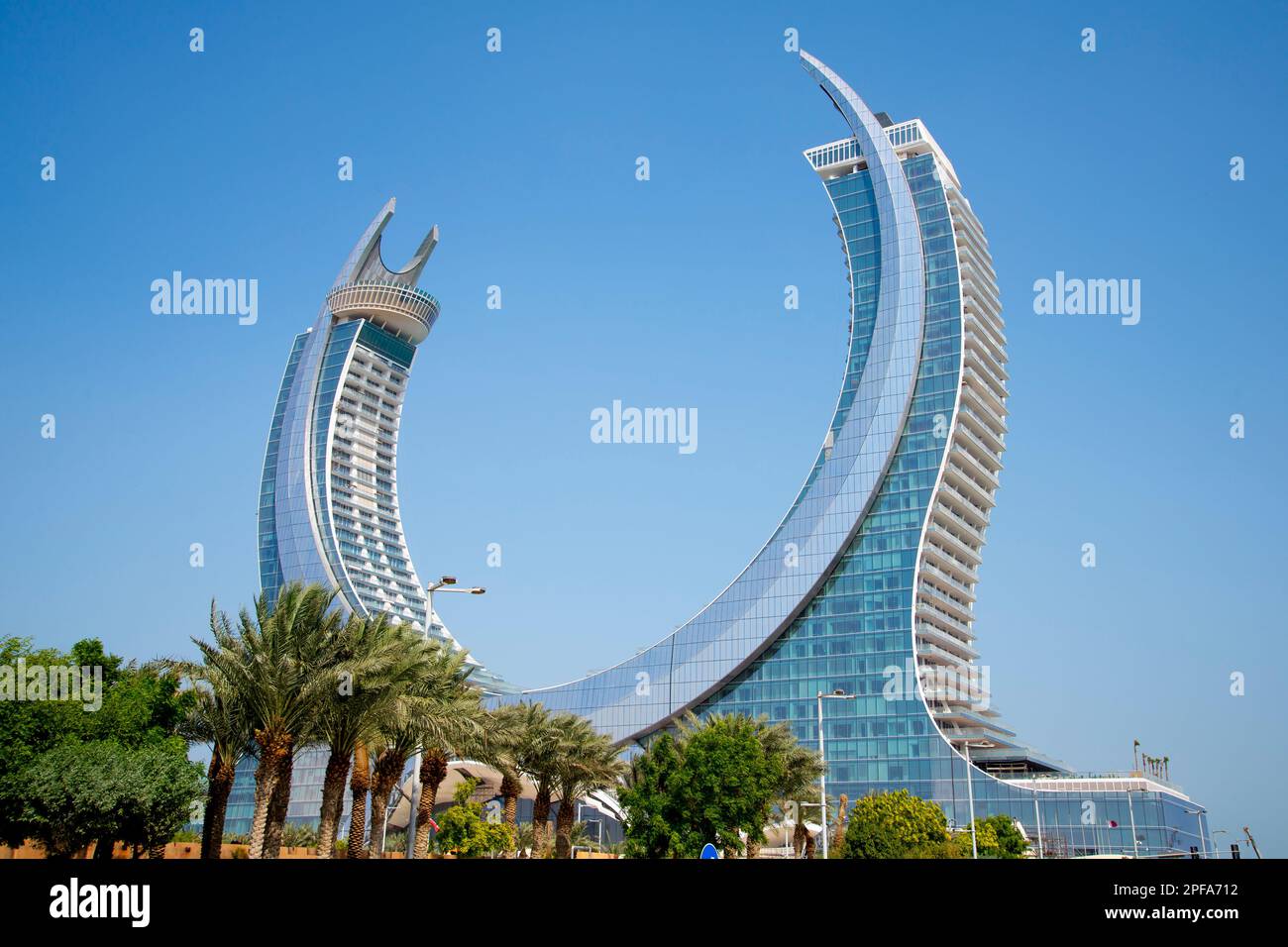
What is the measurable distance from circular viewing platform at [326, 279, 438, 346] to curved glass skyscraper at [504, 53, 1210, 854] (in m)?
48.8

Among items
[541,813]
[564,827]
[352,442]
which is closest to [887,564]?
[564,827]

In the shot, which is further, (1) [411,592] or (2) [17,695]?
(1) [411,592]

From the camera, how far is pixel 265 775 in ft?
105

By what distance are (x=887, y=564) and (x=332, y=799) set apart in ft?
233

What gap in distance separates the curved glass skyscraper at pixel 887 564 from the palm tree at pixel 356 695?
65209 mm

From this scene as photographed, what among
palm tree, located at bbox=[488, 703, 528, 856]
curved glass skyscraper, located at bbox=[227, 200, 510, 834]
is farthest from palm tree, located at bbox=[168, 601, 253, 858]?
curved glass skyscraper, located at bbox=[227, 200, 510, 834]

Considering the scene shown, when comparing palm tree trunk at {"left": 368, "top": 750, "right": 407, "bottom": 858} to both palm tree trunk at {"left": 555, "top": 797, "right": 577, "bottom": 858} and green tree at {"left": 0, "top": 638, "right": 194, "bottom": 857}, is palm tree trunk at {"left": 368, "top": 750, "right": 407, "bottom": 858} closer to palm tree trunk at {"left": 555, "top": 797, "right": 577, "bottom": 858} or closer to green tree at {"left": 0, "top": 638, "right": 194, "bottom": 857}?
green tree at {"left": 0, "top": 638, "right": 194, "bottom": 857}

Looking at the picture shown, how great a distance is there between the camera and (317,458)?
123000mm

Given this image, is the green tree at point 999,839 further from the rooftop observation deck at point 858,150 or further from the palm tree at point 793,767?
the rooftop observation deck at point 858,150
